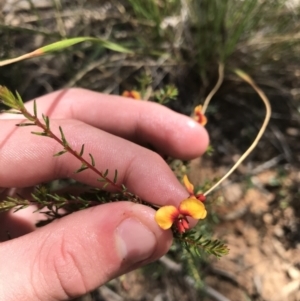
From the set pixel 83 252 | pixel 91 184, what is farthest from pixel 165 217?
pixel 91 184

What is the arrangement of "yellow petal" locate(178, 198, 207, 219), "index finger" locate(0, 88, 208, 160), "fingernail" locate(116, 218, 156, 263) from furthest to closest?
1. "index finger" locate(0, 88, 208, 160)
2. "fingernail" locate(116, 218, 156, 263)
3. "yellow petal" locate(178, 198, 207, 219)

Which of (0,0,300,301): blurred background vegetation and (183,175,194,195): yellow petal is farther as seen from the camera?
(0,0,300,301): blurred background vegetation

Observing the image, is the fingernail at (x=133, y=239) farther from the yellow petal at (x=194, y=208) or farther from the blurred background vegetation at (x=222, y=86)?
the blurred background vegetation at (x=222, y=86)

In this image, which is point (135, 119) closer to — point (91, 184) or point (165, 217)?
point (91, 184)

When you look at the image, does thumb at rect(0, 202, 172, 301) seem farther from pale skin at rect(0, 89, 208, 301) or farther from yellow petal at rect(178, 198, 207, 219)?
yellow petal at rect(178, 198, 207, 219)

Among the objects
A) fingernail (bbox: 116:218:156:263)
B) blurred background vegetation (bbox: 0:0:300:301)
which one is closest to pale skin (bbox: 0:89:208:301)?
fingernail (bbox: 116:218:156:263)

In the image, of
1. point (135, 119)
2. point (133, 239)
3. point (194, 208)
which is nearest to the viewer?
point (194, 208)

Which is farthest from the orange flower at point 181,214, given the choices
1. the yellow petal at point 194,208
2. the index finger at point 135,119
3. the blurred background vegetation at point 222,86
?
the blurred background vegetation at point 222,86
